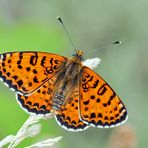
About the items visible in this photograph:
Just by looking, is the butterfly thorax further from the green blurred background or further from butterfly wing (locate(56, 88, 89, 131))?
the green blurred background

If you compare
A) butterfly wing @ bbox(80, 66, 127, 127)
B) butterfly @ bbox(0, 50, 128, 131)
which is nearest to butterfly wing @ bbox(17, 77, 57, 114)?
butterfly @ bbox(0, 50, 128, 131)

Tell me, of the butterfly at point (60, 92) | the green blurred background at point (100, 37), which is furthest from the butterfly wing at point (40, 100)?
A: the green blurred background at point (100, 37)

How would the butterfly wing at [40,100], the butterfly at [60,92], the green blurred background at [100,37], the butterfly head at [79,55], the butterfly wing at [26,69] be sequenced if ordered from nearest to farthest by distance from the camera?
the butterfly wing at [40,100]
the butterfly at [60,92]
the butterfly wing at [26,69]
the butterfly head at [79,55]
the green blurred background at [100,37]

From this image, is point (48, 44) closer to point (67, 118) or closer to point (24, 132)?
point (67, 118)

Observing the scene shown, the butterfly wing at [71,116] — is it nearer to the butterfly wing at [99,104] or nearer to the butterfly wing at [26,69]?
the butterfly wing at [99,104]

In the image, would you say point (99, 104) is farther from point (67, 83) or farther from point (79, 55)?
point (79, 55)

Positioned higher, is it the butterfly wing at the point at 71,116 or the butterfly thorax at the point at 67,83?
the butterfly thorax at the point at 67,83

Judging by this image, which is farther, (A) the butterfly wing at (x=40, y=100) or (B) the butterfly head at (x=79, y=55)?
(B) the butterfly head at (x=79, y=55)
